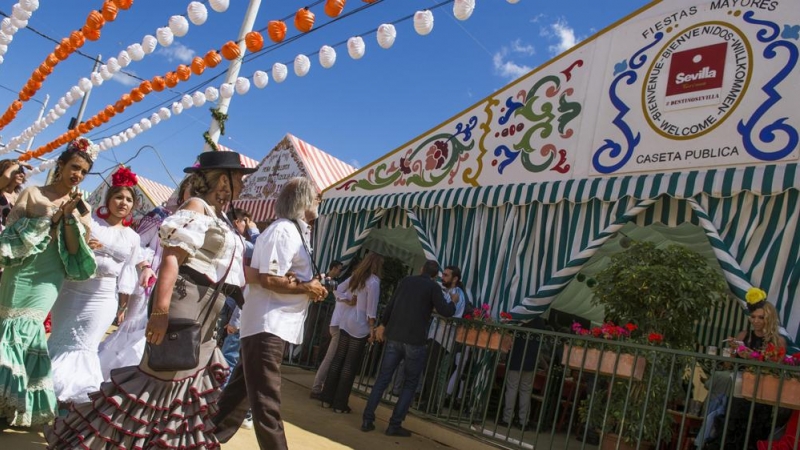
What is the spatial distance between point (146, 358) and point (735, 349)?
13.7ft

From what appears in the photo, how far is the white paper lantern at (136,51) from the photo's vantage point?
8.96 meters

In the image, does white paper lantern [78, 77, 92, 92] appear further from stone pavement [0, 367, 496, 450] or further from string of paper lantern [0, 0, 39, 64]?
stone pavement [0, 367, 496, 450]

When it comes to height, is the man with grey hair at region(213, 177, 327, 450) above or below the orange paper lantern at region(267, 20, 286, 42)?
below

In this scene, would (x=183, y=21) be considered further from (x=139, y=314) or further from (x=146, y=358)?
(x=146, y=358)

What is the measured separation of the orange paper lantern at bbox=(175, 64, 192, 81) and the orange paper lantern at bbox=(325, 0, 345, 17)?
3042 mm

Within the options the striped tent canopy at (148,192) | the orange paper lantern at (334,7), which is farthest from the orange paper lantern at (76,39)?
the striped tent canopy at (148,192)

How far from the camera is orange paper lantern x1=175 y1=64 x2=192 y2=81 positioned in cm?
827

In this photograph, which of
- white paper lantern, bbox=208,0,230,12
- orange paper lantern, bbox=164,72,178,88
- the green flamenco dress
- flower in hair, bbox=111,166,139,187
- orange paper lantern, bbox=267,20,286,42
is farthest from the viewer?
orange paper lantern, bbox=164,72,178,88

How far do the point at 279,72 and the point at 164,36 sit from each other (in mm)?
1625

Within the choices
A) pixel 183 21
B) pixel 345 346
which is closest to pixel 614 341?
pixel 345 346

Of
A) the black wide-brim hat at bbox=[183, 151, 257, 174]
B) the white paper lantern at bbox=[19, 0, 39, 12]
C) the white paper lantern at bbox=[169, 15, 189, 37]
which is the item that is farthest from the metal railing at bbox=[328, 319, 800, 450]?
the white paper lantern at bbox=[19, 0, 39, 12]

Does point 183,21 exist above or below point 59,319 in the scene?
above

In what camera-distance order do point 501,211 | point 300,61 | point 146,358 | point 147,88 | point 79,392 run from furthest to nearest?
point 147,88 < point 300,61 < point 501,211 < point 79,392 < point 146,358

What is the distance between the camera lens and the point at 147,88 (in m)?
9.25
